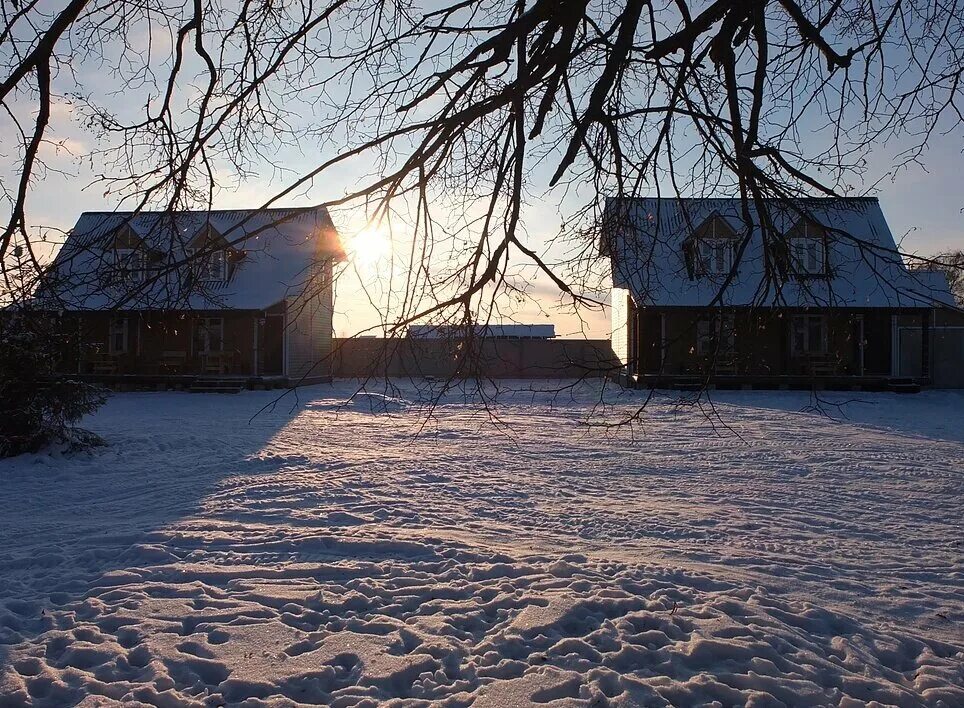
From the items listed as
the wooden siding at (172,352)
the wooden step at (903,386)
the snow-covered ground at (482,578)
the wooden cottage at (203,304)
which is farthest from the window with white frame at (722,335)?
the wooden siding at (172,352)

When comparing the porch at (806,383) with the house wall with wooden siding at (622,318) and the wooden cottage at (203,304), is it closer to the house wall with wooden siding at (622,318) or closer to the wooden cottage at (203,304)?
the house wall with wooden siding at (622,318)

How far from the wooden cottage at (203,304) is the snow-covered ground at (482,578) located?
1725 mm

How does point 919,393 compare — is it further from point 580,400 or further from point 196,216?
point 196,216

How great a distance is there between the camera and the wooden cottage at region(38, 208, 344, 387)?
4.05m

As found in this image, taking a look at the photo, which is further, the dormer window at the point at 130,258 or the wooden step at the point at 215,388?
the wooden step at the point at 215,388

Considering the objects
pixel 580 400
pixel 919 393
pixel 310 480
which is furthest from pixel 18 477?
pixel 919 393

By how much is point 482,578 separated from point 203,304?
12.5 m

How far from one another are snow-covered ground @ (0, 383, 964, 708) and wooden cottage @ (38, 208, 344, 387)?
1725mm

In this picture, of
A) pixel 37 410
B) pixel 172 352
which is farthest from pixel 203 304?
pixel 172 352

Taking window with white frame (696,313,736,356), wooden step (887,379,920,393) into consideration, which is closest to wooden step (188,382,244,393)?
window with white frame (696,313,736,356)

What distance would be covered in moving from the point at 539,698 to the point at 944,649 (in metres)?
2.75

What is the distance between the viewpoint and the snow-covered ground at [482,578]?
162 inches

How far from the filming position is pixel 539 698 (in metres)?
3.92

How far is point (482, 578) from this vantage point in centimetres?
579
